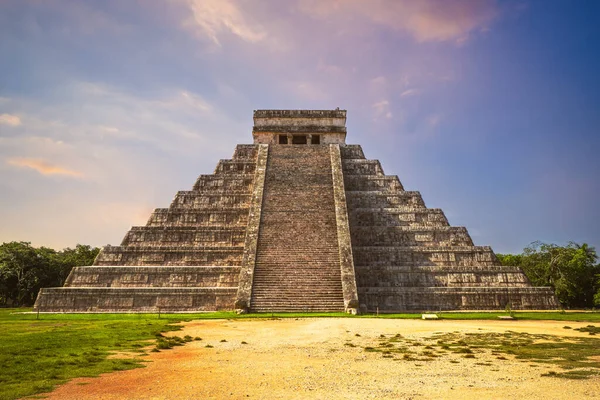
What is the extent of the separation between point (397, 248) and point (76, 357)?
16729mm

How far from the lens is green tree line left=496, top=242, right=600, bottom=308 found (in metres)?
25.8

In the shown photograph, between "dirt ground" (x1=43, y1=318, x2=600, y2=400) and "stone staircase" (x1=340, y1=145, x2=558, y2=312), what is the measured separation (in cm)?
1018

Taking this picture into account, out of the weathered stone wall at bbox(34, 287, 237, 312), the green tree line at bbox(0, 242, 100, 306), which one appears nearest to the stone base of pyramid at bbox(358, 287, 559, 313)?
the weathered stone wall at bbox(34, 287, 237, 312)

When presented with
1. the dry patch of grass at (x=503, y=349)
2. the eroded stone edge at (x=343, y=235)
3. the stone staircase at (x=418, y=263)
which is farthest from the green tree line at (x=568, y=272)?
the dry patch of grass at (x=503, y=349)

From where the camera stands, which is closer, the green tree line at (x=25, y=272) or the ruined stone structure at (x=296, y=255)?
the ruined stone structure at (x=296, y=255)

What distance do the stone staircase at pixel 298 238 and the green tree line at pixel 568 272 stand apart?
15.1m

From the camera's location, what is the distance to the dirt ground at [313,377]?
519 cm

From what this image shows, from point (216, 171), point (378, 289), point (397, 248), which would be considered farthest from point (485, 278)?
point (216, 171)

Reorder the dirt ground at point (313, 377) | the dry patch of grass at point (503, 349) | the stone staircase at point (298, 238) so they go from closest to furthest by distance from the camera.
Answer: the dirt ground at point (313, 377) → the dry patch of grass at point (503, 349) → the stone staircase at point (298, 238)

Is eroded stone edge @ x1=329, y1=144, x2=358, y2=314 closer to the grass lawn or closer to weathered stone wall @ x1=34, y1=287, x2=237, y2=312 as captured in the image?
weathered stone wall @ x1=34, y1=287, x2=237, y2=312

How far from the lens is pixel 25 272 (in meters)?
29.0

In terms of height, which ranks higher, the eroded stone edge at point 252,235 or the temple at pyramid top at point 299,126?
the temple at pyramid top at point 299,126

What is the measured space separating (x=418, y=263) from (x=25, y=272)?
27428mm

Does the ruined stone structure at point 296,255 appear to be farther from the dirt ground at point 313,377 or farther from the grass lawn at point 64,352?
the dirt ground at point 313,377
